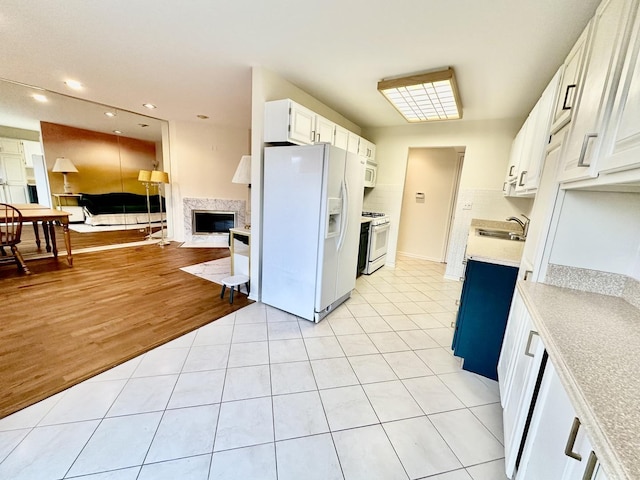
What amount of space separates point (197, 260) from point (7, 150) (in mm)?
2847

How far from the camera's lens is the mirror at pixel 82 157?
3562 millimetres

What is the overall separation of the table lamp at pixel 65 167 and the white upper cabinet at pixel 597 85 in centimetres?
615

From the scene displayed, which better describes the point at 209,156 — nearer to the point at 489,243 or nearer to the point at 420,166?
the point at 420,166

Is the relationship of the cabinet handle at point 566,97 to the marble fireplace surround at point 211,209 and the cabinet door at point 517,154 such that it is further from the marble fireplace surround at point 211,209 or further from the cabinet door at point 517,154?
the marble fireplace surround at point 211,209

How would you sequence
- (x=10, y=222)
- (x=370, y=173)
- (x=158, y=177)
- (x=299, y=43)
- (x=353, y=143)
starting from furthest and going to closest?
(x=158, y=177)
(x=370, y=173)
(x=353, y=143)
(x=10, y=222)
(x=299, y=43)

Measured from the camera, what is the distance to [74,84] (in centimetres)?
328

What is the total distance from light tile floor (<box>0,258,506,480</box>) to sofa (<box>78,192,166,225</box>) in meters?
4.18

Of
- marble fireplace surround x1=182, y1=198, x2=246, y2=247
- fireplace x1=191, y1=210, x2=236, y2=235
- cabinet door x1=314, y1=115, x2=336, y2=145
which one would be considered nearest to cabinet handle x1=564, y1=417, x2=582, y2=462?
cabinet door x1=314, y1=115, x2=336, y2=145

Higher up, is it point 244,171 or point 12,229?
point 244,171

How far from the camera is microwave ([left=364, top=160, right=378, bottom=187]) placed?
4.22 meters

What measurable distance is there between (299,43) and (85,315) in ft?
10.3

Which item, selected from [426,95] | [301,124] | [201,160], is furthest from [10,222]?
[426,95]

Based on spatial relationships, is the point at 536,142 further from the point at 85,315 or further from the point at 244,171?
the point at 85,315

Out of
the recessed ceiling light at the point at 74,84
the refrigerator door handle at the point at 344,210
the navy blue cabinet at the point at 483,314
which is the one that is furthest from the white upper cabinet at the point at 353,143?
the recessed ceiling light at the point at 74,84
